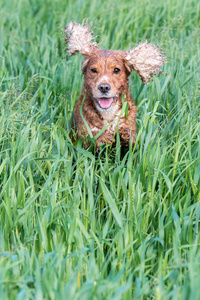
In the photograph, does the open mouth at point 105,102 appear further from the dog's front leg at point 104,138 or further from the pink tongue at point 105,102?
the dog's front leg at point 104,138

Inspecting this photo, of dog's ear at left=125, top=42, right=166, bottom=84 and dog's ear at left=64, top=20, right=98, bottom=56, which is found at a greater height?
dog's ear at left=64, top=20, right=98, bottom=56

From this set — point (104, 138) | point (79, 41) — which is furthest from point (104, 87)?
point (79, 41)

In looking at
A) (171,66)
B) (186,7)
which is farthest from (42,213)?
(186,7)

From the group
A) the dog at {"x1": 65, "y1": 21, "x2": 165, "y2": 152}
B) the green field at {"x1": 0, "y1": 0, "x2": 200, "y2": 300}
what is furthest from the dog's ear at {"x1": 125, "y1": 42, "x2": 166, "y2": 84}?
the green field at {"x1": 0, "y1": 0, "x2": 200, "y2": 300}

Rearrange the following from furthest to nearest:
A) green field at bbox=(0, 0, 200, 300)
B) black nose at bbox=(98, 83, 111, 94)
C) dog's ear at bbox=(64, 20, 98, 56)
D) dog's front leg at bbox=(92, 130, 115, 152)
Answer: dog's ear at bbox=(64, 20, 98, 56) → dog's front leg at bbox=(92, 130, 115, 152) → black nose at bbox=(98, 83, 111, 94) → green field at bbox=(0, 0, 200, 300)

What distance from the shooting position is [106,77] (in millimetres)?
3438

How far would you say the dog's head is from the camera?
343cm

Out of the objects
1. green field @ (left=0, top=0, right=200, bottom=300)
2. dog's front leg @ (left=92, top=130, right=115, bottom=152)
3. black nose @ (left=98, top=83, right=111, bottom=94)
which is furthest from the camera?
dog's front leg @ (left=92, top=130, right=115, bottom=152)

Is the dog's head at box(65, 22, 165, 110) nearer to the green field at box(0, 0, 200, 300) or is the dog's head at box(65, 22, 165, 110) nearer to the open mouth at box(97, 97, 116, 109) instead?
the open mouth at box(97, 97, 116, 109)

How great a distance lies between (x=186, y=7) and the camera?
19.3 feet

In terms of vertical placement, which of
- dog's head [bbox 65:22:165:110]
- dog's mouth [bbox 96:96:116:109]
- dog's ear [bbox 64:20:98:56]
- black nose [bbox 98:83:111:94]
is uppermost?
dog's ear [bbox 64:20:98:56]

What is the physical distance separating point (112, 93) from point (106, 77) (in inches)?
5.1

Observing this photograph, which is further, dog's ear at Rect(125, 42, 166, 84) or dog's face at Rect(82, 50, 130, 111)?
dog's ear at Rect(125, 42, 166, 84)

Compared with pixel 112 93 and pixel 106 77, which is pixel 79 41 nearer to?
pixel 106 77
